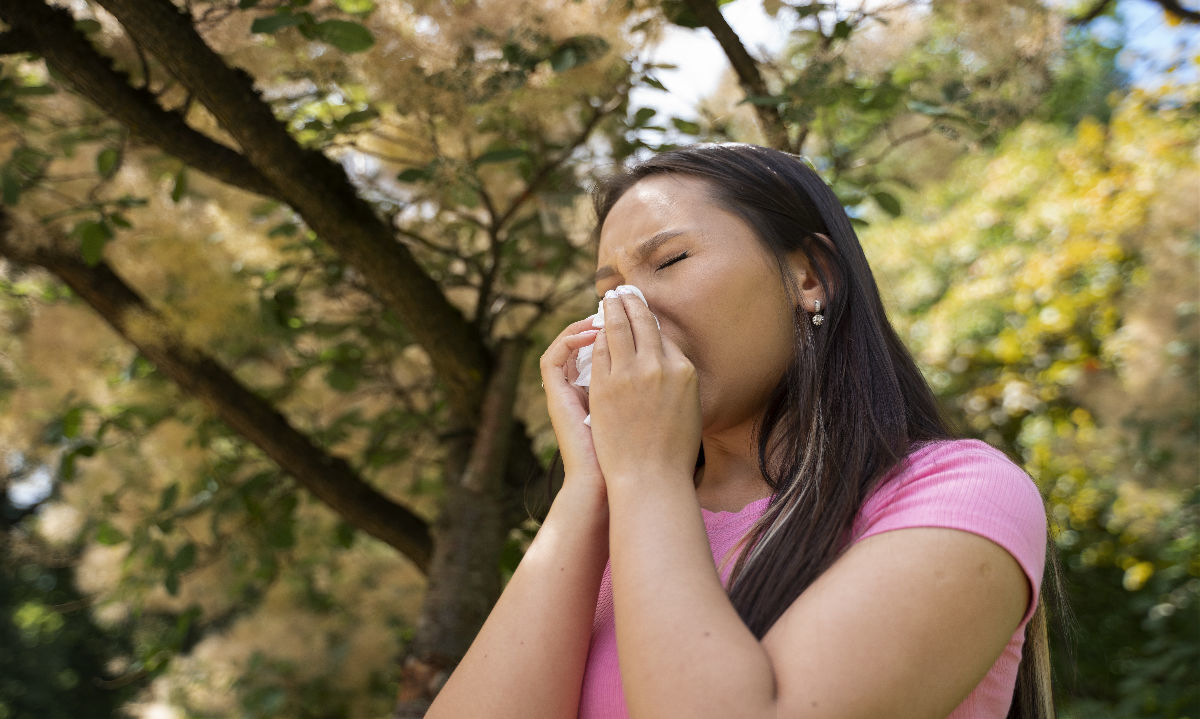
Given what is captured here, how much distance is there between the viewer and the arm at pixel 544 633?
824mm

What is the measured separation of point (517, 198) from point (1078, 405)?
97.2 inches

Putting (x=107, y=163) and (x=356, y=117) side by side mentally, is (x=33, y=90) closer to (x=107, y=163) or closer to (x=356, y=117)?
(x=107, y=163)

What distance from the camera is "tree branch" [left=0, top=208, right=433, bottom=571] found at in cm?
190

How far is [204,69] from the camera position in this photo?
1380 millimetres

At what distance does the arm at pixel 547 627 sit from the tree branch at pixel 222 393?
1148 mm

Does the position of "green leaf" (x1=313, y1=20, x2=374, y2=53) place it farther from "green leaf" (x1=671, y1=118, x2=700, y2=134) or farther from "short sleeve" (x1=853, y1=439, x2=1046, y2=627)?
"short sleeve" (x1=853, y1=439, x2=1046, y2=627)

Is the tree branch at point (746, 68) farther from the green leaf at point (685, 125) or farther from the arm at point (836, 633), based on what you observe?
the arm at point (836, 633)

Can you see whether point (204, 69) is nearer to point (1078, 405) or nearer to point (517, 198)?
point (517, 198)

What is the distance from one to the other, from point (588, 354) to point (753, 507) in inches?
9.0

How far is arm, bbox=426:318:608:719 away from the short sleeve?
242 mm

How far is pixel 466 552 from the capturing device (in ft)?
5.62

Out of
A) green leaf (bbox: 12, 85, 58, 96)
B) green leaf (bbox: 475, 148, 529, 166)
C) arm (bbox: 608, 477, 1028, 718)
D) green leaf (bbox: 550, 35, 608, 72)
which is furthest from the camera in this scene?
green leaf (bbox: 12, 85, 58, 96)

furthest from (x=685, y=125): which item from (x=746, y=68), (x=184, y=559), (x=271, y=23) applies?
(x=184, y=559)

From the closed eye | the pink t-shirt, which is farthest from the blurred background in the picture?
the closed eye
